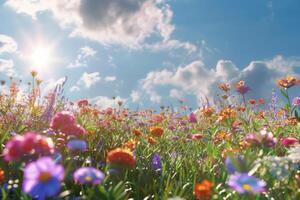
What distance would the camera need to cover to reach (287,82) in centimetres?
488

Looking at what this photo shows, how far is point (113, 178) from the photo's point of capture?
3.28 metres

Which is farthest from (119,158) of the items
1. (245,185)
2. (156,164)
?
(156,164)

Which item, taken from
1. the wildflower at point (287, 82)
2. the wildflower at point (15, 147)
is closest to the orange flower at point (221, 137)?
the wildflower at point (287, 82)

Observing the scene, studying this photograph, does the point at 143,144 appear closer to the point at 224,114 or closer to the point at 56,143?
the point at 224,114

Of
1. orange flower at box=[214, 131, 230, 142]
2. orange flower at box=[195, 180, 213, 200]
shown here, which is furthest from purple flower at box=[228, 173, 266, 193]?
orange flower at box=[214, 131, 230, 142]

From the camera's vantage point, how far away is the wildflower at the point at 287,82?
15.9 ft

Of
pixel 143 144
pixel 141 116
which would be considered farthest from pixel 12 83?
pixel 143 144

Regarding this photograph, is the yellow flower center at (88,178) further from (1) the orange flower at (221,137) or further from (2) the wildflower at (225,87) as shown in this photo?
(2) the wildflower at (225,87)

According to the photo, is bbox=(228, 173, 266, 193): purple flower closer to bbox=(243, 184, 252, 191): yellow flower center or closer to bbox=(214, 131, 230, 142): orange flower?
bbox=(243, 184, 252, 191): yellow flower center

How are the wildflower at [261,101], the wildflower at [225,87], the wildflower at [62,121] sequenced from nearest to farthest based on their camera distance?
1. the wildflower at [62,121]
2. the wildflower at [225,87]
3. the wildflower at [261,101]

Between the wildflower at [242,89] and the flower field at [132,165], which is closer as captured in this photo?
the flower field at [132,165]

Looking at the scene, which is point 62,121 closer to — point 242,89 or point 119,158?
point 119,158

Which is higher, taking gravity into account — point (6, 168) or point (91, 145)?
point (91, 145)

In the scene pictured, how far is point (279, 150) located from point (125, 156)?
288cm
